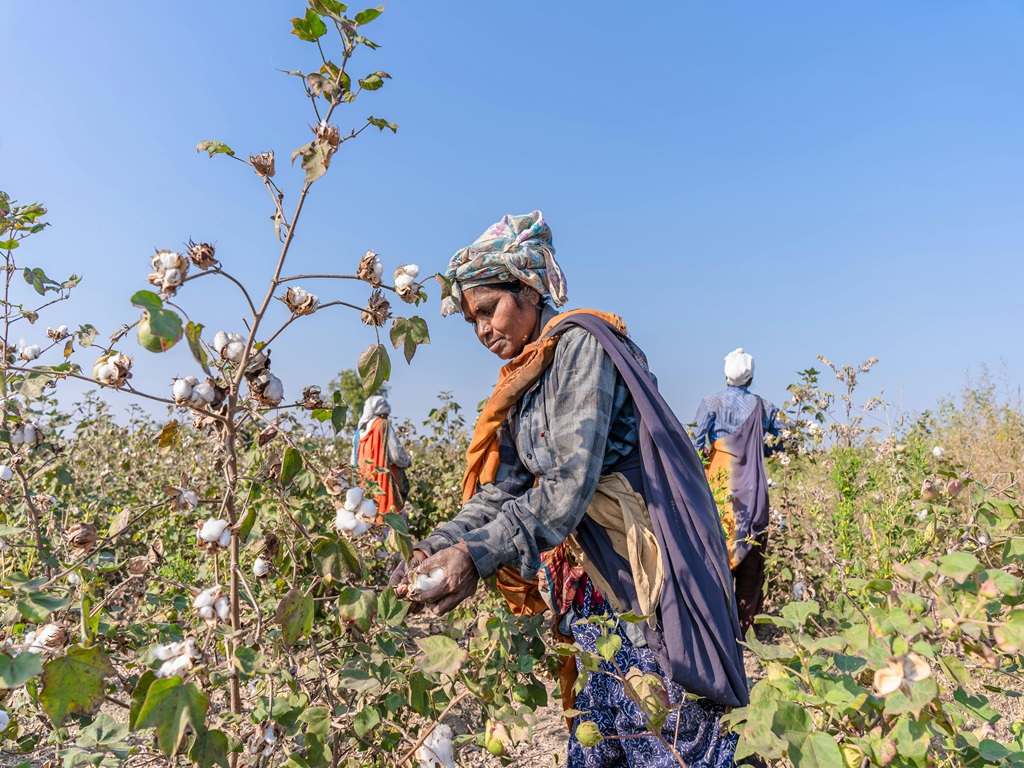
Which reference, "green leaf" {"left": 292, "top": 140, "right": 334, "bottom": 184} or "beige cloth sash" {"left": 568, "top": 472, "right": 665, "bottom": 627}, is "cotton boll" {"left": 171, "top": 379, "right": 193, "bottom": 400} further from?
"beige cloth sash" {"left": 568, "top": 472, "right": 665, "bottom": 627}

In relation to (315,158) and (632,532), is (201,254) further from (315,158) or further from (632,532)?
(632,532)

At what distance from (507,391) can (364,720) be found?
2.40ft

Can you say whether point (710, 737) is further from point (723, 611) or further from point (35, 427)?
point (35, 427)

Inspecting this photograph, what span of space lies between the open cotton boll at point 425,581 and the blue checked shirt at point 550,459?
88 millimetres

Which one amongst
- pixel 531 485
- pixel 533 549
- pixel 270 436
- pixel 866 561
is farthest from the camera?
pixel 866 561

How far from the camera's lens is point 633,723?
1.59m

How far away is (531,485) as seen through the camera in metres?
1.66

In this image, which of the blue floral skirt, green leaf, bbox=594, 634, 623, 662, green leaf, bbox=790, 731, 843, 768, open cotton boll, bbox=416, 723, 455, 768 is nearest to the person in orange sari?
the blue floral skirt

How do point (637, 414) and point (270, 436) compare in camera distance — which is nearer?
point (270, 436)

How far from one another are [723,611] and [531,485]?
1.71ft

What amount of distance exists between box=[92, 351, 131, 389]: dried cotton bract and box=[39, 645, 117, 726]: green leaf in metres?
0.35

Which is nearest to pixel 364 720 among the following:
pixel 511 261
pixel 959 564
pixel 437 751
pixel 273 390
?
pixel 437 751

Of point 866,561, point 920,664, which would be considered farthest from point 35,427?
point 866,561

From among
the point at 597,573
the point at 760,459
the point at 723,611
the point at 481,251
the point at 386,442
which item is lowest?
the point at 723,611
